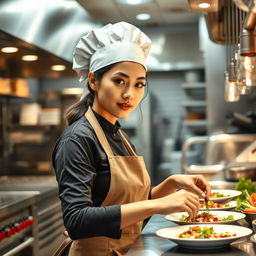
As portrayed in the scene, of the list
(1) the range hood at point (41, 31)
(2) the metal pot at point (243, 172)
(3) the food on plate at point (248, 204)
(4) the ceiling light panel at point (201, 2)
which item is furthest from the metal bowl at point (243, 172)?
(1) the range hood at point (41, 31)

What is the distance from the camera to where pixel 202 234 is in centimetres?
147

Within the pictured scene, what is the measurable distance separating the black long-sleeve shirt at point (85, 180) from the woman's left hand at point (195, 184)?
0.83 ft

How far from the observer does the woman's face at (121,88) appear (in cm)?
169

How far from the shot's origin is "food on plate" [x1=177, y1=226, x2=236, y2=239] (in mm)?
1455

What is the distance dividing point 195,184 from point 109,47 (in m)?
0.62

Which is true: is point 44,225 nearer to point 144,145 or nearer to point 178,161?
point 144,145

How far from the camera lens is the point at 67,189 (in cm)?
152

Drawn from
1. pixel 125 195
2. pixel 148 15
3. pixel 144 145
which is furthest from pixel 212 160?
pixel 125 195

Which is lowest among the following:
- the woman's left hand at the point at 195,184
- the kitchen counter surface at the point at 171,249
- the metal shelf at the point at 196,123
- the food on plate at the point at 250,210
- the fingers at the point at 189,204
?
the kitchen counter surface at the point at 171,249

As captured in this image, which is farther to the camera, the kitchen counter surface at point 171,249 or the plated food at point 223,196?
the plated food at point 223,196

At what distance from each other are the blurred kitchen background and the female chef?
16.5 inches

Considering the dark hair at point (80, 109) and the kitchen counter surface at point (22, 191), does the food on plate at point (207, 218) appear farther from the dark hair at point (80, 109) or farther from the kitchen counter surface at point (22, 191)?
the kitchen counter surface at point (22, 191)

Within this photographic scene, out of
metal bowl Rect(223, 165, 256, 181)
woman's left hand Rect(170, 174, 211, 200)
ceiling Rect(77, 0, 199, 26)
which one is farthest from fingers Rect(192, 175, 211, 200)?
ceiling Rect(77, 0, 199, 26)

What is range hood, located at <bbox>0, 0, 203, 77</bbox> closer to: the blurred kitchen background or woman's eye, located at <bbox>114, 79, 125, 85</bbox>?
the blurred kitchen background
